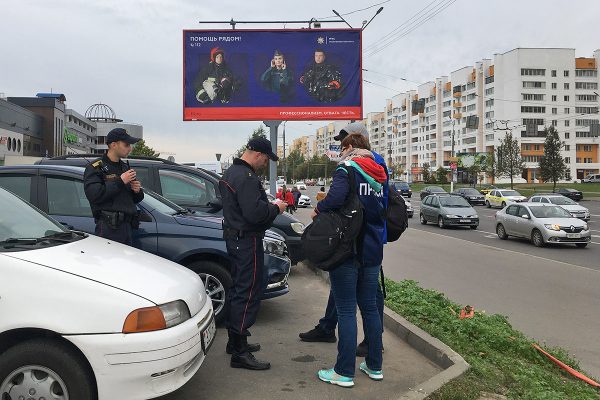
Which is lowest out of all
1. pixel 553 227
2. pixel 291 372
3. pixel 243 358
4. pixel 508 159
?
pixel 291 372

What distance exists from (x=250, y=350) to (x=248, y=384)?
0.61 metres

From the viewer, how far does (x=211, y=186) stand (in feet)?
27.5

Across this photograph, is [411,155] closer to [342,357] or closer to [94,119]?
[94,119]

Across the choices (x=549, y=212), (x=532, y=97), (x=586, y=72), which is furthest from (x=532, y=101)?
(x=549, y=212)

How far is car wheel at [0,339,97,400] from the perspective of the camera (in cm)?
276

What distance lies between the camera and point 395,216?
13.3 ft

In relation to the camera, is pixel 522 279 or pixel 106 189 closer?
pixel 106 189

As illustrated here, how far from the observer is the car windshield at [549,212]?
16.3 metres

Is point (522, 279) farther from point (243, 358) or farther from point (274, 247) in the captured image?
point (243, 358)

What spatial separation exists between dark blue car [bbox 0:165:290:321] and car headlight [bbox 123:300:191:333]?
198 cm

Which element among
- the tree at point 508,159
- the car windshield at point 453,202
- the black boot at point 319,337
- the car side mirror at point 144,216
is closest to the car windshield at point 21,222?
the car side mirror at point 144,216

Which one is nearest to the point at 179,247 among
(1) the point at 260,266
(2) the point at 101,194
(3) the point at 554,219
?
(2) the point at 101,194

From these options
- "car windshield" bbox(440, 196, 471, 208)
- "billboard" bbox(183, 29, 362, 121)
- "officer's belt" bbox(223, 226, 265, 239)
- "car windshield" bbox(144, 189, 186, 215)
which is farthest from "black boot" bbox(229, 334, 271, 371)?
"car windshield" bbox(440, 196, 471, 208)

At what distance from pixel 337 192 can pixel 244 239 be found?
899 mm
